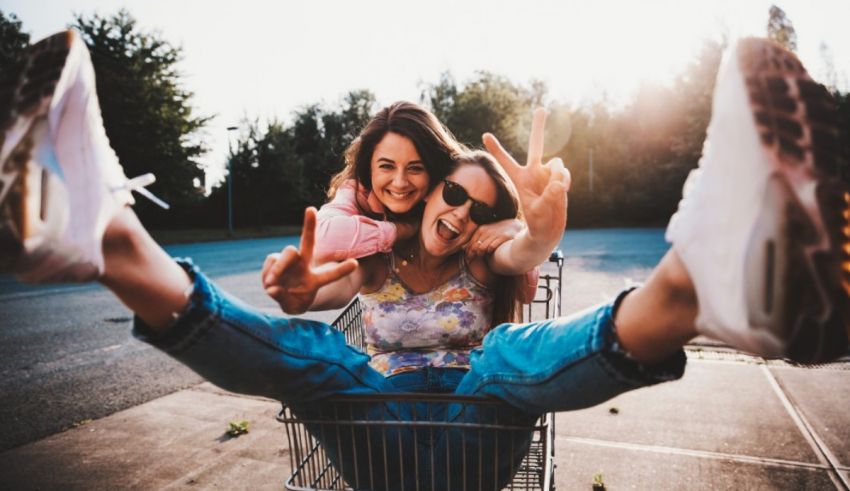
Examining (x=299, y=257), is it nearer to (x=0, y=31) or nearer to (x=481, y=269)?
(x=481, y=269)

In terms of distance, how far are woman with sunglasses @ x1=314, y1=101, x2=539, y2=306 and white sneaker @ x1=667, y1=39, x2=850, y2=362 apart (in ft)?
4.26

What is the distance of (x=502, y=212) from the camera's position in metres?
2.41

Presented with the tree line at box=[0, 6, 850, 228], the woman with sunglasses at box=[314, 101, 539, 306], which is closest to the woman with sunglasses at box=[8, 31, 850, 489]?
the woman with sunglasses at box=[314, 101, 539, 306]

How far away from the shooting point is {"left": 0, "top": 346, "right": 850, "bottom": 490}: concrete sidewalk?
2.63 metres

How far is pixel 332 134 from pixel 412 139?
128 ft

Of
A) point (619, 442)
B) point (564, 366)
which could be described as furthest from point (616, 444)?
point (564, 366)

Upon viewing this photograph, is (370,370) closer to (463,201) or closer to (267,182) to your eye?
(463,201)

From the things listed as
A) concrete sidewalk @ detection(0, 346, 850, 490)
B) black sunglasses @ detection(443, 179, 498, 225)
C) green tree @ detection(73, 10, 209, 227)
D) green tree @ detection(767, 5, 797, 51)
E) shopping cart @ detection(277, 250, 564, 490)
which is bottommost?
concrete sidewalk @ detection(0, 346, 850, 490)

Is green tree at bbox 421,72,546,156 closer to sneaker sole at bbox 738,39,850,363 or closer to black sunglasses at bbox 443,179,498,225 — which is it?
black sunglasses at bbox 443,179,498,225

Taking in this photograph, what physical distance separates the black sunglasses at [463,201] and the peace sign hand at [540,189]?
214 millimetres

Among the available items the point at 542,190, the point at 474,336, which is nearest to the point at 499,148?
the point at 542,190

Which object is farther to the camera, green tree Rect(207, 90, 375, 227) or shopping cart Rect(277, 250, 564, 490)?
green tree Rect(207, 90, 375, 227)

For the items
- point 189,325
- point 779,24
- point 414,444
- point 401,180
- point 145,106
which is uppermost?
point 779,24

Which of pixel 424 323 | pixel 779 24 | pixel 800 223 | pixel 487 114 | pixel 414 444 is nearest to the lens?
pixel 800 223
